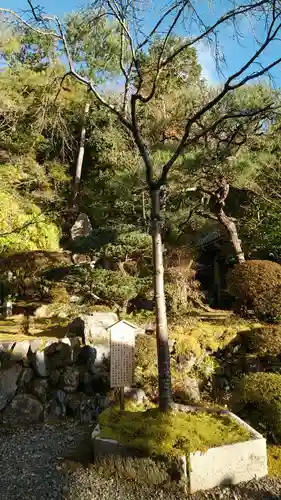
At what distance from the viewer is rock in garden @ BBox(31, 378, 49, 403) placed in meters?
5.16

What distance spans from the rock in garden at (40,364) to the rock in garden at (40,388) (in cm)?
8

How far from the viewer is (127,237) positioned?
7703mm

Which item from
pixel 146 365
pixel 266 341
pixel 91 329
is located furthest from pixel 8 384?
pixel 266 341

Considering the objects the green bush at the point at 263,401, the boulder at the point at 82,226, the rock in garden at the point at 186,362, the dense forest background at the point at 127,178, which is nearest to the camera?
the green bush at the point at 263,401

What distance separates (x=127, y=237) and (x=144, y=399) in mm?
3216

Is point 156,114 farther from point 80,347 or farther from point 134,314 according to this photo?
point 80,347

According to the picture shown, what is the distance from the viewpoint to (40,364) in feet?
17.3

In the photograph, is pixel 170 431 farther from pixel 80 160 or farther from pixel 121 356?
pixel 80 160

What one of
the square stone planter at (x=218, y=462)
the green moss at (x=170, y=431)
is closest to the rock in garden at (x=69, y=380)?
the green moss at (x=170, y=431)

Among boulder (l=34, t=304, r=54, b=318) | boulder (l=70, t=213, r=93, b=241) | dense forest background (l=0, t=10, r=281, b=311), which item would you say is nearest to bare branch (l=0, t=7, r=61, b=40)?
dense forest background (l=0, t=10, r=281, b=311)

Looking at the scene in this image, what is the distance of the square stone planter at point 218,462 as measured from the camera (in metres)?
3.34

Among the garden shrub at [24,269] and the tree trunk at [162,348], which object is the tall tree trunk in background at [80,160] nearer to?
the garden shrub at [24,269]

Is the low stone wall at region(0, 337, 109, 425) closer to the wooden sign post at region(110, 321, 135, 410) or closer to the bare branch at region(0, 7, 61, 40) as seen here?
the wooden sign post at region(110, 321, 135, 410)

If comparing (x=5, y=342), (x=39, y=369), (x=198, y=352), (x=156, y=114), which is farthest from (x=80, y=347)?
(x=156, y=114)
